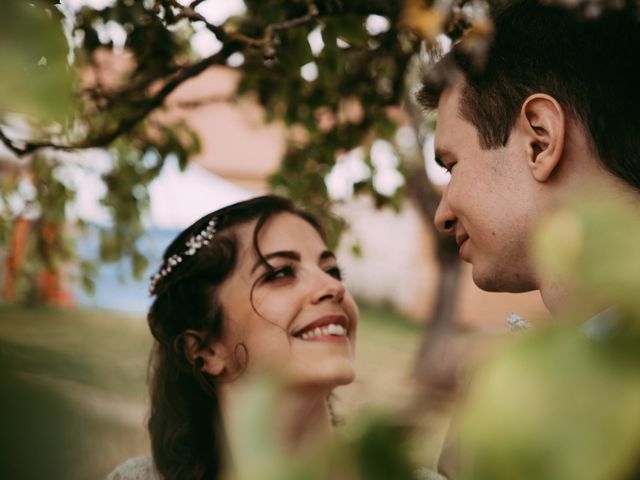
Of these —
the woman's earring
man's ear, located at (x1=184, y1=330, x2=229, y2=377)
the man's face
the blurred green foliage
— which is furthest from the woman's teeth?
the blurred green foliage

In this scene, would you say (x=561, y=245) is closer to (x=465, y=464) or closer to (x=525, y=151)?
(x=465, y=464)

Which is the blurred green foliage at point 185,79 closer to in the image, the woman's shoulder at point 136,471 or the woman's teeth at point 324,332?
the woman's teeth at point 324,332

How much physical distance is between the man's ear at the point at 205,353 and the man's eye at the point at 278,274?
0.28 meters

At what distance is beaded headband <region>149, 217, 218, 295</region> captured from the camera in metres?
2.46

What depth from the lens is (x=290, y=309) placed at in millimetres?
2129

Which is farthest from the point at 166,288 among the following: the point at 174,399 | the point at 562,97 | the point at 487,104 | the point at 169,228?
the point at 169,228

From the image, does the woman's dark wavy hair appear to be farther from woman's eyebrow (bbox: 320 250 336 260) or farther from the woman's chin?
the woman's chin

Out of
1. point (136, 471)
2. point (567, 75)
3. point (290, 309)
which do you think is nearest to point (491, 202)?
point (567, 75)

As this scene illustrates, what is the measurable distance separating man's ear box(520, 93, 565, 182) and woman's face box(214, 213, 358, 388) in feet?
2.87

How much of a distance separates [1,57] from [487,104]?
1331 mm

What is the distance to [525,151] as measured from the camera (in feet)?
4.72

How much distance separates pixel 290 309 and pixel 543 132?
988mm

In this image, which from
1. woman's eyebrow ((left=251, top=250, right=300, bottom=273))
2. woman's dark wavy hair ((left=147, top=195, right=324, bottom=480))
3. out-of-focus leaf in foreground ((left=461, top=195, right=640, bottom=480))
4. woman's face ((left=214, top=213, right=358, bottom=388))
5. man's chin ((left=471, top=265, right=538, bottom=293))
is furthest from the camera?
woman's dark wavy hair ((left=147, top=195, right=324, bottom=480))

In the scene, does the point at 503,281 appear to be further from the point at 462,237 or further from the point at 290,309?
the point at 290,309
